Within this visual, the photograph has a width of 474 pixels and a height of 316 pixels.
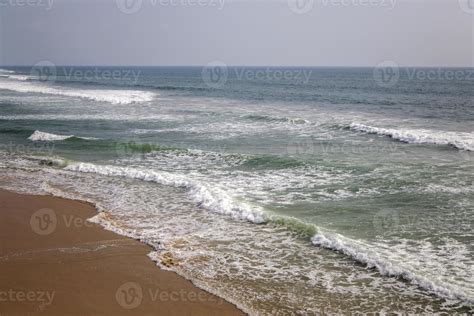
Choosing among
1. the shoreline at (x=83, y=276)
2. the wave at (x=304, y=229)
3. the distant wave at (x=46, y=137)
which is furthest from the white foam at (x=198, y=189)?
the distant wave at (x=46, y=137)

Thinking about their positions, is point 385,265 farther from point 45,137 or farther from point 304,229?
point 45,137

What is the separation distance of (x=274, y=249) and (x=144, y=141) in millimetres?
15117

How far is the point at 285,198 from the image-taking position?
1320 cm

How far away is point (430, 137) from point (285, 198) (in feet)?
40.6

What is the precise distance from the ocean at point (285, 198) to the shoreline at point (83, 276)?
1.32 feet

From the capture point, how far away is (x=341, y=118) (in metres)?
31.5

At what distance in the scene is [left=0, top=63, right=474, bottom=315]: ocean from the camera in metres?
7.98

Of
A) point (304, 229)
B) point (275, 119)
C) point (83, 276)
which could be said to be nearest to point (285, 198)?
point (304, 229)

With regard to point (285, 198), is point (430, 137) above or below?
above

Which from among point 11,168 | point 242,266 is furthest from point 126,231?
point 11,168

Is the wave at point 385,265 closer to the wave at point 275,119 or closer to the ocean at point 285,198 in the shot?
the ocean at point 285,198

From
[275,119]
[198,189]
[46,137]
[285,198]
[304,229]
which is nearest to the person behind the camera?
[304,229]

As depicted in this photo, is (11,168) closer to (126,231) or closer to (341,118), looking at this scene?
(126,231)

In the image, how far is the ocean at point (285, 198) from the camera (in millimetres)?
7984
